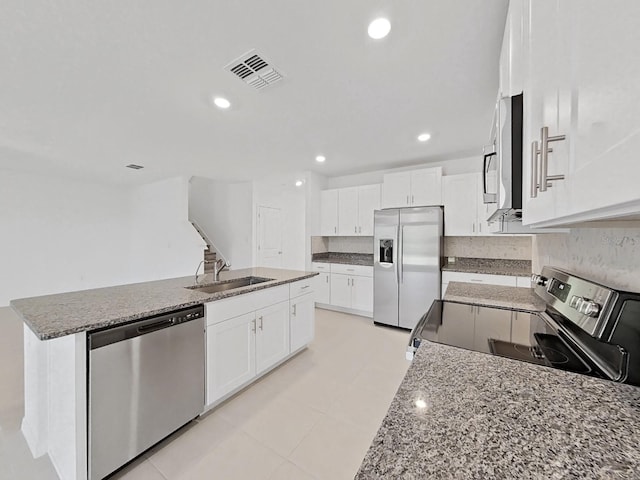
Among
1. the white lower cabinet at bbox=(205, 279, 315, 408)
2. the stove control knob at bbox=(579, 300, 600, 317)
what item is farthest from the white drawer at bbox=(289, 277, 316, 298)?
the stove control knob at bbox=(579, 300, 600, 317)

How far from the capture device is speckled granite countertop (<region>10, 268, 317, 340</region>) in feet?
4.11

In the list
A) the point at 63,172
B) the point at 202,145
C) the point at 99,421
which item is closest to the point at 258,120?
the point at 202,145

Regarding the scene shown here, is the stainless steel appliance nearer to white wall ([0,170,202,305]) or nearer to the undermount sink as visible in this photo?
the undermount sink

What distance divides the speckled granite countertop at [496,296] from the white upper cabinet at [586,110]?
109cm

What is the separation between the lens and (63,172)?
15.9ft

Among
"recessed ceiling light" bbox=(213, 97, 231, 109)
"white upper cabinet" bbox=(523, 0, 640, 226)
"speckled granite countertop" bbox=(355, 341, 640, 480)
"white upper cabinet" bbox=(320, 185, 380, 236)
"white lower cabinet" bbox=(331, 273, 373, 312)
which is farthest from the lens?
"white upper cabinet" bbox=(320, 185, 380, 236)

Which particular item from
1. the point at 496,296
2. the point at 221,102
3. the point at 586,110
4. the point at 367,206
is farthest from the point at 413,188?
the point at 586,110

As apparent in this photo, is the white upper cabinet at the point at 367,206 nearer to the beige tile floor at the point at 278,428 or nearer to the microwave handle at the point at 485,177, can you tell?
the beige tile floor at the point at 278,428

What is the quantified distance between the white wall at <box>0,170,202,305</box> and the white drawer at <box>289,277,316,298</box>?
3077 millimetres

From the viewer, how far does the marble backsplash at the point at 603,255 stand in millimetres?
889

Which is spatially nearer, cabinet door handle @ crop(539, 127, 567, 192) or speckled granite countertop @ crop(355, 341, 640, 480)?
speckled granite countertop @ crop(355, 341, 640, 480)

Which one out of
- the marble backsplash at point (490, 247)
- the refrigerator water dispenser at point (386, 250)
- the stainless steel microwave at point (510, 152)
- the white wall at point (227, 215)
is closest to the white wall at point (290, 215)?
the white wall at point (227, 215)

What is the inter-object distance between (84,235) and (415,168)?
7115 mm

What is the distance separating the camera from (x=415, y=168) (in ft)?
13.9
